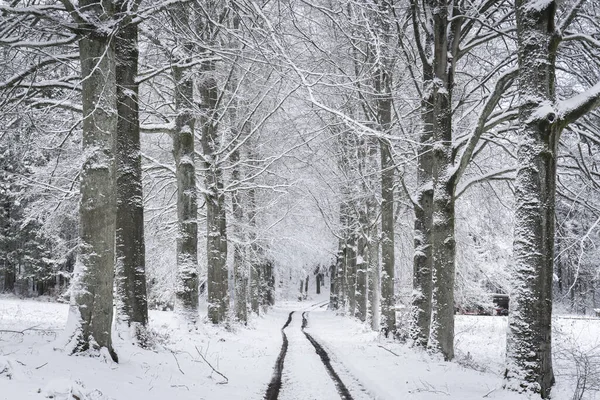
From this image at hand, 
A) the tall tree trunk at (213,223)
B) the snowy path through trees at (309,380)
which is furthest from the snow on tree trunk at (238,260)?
the snowy path through trees at (309,380)

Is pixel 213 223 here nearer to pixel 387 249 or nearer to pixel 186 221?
pixel 186 221

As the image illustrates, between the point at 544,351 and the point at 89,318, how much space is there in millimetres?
6093

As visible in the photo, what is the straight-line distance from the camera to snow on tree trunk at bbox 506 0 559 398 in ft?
20.7

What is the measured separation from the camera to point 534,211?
21.3 ft

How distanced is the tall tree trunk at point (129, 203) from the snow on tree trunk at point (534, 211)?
641 centimetres

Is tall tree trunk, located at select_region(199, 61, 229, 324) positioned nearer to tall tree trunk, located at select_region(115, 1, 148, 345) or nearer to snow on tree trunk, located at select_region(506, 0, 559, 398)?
tall tree trunk, located at select_region(115, 1, 148, 345)

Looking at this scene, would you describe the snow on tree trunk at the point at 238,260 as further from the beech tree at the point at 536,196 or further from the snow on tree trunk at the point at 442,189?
the beech tree at the point at 536,196

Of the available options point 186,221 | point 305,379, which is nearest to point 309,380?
point 305,379

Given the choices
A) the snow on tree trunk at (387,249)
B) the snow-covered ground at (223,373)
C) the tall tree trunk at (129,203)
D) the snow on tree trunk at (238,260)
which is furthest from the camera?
the snow on tree trunk at (238,260)

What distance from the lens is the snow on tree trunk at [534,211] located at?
6312 mm

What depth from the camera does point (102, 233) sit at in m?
6.59

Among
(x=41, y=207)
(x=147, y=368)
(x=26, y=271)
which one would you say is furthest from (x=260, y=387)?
(x=26, y=271)

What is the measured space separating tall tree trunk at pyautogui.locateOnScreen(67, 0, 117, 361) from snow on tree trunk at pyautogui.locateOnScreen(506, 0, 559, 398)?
5.65 meters

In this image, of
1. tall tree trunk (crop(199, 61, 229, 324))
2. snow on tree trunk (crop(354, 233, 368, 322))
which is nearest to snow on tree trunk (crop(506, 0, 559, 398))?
tall tree trunk (crop(199, 61, 229, 324))
